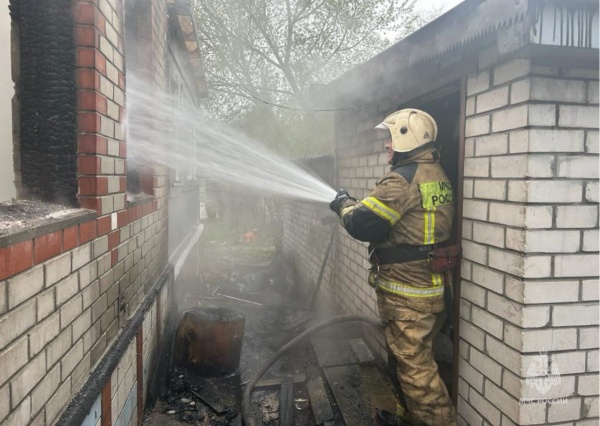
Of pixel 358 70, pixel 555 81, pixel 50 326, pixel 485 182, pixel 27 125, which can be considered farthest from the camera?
pixel 358 70

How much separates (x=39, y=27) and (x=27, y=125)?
487 mm

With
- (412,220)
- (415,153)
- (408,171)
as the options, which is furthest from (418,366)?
(415,153)

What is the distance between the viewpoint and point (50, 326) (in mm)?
1767

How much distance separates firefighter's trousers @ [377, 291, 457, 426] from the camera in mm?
2984

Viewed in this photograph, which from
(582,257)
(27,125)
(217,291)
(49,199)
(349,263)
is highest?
(27,125)

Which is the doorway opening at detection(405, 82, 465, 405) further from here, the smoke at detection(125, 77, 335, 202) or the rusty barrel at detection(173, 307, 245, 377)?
the rusty barrel at detection(173, 307, 245, 377)

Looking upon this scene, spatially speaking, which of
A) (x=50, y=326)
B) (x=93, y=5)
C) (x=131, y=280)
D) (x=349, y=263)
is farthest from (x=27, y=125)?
(x=349, y=263)

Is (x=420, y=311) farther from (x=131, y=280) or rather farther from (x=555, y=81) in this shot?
(x=131, y=280)

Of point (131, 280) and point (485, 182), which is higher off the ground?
point (485, 182)

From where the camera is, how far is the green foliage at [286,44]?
51.8 ft

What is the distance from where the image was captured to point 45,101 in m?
2.12

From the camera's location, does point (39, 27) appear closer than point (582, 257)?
Yes

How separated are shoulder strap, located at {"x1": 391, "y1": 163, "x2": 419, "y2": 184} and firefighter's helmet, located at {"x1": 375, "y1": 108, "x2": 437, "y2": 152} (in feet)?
0.39

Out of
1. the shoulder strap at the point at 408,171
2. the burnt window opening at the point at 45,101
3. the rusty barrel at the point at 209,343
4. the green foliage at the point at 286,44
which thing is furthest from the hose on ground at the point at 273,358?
the green foliage at the point at 286,44
